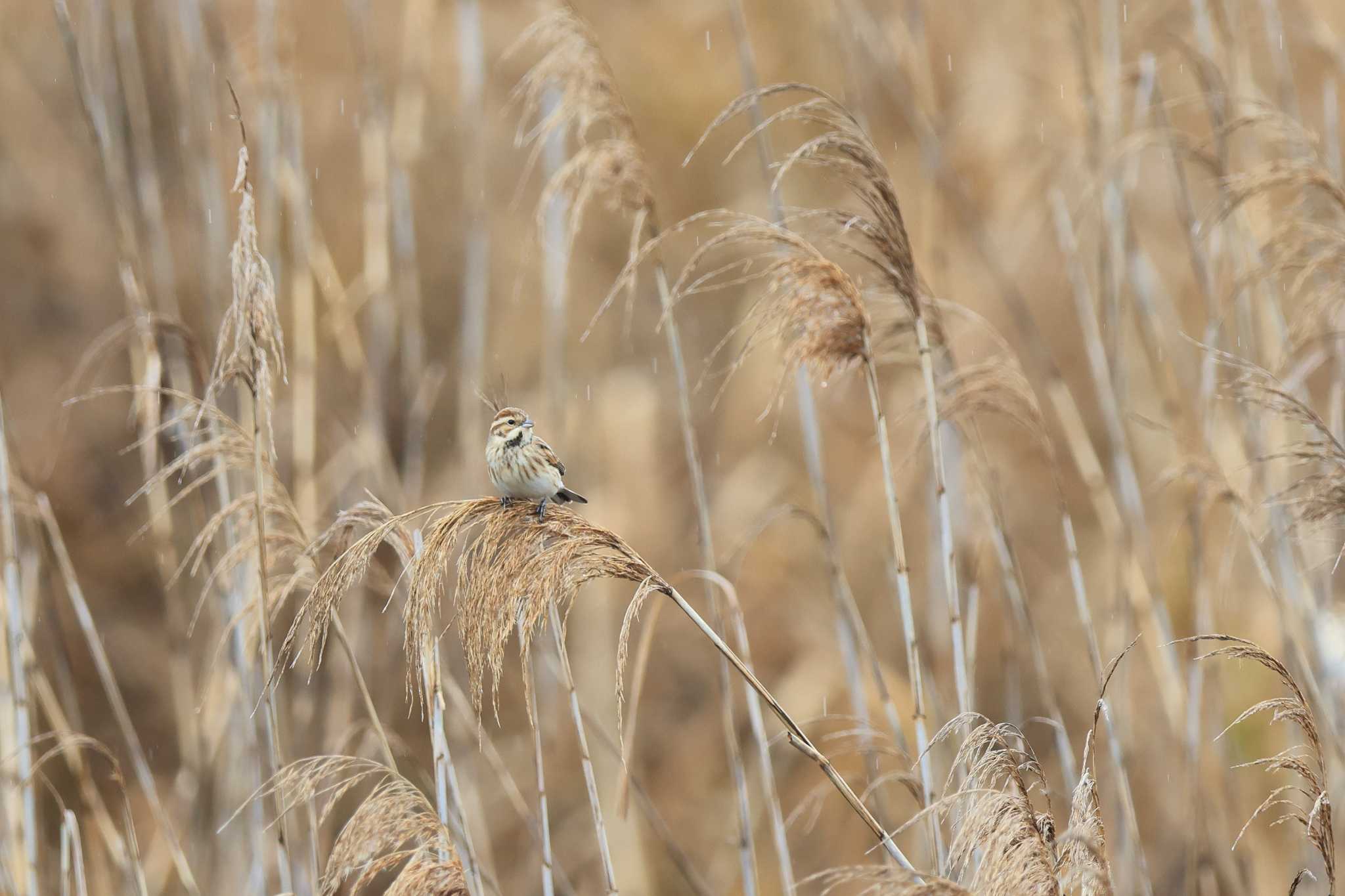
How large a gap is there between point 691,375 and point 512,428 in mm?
2352

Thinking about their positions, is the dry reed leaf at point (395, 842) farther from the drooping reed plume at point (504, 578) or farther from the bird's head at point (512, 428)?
the bird's head at point (512, 428)

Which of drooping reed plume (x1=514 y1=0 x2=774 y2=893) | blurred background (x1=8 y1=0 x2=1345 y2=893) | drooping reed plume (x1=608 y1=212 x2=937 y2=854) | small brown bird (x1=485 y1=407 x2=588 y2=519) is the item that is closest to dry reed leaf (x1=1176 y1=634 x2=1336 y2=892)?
drooping reed plume (x1=608 y1=212 x2=937 y2=854)

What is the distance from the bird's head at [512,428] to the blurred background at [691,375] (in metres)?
0.40

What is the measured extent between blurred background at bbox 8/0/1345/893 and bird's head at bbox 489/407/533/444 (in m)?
0.40

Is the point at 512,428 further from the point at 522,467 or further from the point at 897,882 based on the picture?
the point at 897,882

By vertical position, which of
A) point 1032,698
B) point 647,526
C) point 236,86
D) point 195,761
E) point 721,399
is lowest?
point 1032,698

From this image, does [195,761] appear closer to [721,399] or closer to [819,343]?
[819,343]

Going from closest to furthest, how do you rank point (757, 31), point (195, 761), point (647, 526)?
point (195, 761)
point (647, 526)
point (757, 31)

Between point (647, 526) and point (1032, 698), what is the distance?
1.53 meters

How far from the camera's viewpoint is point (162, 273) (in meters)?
2.54

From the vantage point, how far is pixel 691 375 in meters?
4.13

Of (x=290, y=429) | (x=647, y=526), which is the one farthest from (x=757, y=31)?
(x=290, y=429)

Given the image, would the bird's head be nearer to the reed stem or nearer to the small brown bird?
the small brown bird

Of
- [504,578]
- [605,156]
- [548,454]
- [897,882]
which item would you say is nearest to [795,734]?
[897,882]
